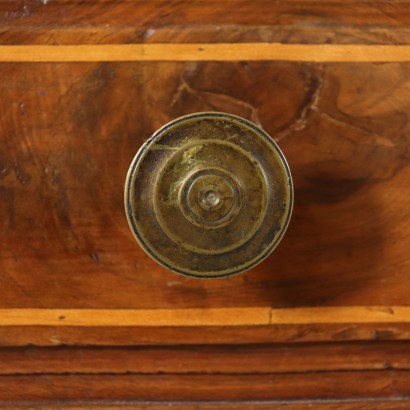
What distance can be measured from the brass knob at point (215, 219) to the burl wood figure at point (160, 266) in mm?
93

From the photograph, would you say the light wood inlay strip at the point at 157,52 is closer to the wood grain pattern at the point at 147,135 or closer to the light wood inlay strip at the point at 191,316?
the wood grain pattern at the point at 147,135

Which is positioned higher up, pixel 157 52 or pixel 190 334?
pixel 157 52

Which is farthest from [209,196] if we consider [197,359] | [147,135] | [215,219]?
[197,359]

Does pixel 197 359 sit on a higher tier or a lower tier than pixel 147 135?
lower

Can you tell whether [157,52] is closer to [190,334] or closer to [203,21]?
[203,21]

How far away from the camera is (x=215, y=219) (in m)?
0.71

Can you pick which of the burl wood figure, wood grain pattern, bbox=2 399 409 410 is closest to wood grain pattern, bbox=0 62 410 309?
the burl wood figure

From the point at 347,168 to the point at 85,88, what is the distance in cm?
36

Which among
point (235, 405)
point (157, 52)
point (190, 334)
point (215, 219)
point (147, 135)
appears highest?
point (157, 52)

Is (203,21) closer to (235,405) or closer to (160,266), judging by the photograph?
(160,266)

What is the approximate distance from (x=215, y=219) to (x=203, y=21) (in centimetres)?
28

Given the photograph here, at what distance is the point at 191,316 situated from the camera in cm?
83

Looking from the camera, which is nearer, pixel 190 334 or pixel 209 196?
pixel 209 196

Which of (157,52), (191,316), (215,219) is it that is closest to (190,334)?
(191,316)
